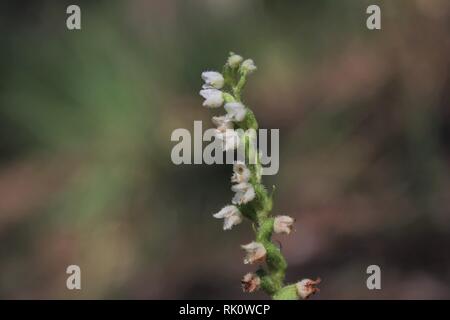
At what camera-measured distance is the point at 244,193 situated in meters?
1.65

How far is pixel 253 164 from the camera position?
1.68 meters

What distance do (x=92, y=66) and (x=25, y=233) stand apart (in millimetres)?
1089

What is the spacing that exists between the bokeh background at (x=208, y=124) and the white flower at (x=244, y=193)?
2.75 m

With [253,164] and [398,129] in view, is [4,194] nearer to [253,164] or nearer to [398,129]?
[398,129]

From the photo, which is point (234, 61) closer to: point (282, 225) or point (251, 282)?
point (282, 225)

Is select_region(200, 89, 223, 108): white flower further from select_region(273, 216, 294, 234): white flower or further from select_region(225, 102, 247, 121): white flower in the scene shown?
select_region(273, 216, 294, 234): white flower

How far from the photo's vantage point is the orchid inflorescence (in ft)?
5.32

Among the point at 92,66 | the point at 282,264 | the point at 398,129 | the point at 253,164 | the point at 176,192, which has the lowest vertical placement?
the point at 282,264

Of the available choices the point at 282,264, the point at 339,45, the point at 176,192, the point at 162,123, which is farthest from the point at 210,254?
the point at 282,264

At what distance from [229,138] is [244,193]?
12 cm

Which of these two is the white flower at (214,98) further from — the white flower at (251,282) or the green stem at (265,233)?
the white flower at (251,282)

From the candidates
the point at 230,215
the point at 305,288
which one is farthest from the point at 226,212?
the point at 305,288

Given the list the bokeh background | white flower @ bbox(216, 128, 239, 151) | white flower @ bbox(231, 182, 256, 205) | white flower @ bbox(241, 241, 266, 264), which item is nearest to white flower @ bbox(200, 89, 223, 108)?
white flower @ bbox(216, 128, 239, 151)

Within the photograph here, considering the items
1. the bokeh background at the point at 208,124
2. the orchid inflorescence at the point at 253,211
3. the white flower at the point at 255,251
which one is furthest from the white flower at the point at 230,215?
the bokeh background at the point at 208,124
